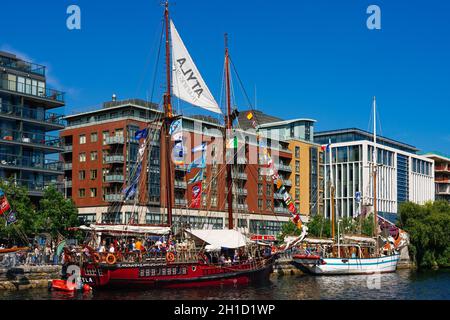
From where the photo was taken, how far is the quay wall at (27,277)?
2350 inches

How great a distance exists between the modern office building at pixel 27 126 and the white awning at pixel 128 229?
2685 centimetres

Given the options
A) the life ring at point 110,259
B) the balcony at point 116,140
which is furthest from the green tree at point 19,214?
the balcony at point 116,140

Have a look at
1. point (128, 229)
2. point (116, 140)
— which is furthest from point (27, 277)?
point (116, 140)

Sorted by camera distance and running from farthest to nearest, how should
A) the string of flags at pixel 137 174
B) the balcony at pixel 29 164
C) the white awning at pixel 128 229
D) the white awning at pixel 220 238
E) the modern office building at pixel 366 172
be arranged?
the modern office building at pixel 366 172 < the balcony at pixel 29 164 < the white awning at pixel 220 238 < the string of flags at pixel 137 174 < the white awning at pixel 128 229

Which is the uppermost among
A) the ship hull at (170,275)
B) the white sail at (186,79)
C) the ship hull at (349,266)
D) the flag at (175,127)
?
the white sail at (186,79)

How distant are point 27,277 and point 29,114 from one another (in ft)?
118

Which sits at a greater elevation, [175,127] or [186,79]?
[186,79]

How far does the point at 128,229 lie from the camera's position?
65.1 meters

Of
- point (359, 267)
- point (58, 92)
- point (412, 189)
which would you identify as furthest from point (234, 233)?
point (412, 189)

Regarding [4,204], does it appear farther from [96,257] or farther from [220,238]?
[220,238]

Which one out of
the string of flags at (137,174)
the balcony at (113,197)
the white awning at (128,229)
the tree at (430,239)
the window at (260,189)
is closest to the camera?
the white awning at (128,229)

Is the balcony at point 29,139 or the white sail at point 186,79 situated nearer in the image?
the white sail at point 186,79

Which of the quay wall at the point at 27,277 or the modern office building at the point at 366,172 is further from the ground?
the modern office building at the point at 366,172

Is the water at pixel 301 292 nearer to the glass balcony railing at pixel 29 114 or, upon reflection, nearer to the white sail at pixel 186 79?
the white sail at pixel 186 79
